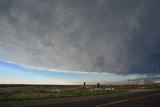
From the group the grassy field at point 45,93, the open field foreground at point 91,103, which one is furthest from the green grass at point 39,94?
the open field foreground at point 91,103

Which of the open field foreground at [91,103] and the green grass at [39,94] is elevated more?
the green grass at [39,94]

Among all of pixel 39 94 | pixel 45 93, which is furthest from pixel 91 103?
pixel 45 93

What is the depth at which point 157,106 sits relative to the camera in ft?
66.9

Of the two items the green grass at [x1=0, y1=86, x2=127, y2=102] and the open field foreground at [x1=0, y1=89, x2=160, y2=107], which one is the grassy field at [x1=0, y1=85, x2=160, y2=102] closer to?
the green grass at [x1=0, y1=86, x2=127, y2=102]

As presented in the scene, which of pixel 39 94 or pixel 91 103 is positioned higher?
pixel 39 94

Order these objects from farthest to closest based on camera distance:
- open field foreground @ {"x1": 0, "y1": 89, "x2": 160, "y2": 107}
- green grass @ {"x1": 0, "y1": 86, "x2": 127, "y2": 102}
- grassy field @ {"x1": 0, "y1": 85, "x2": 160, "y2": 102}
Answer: grassy field @ {"x1": 0, "y1": 85, "x2": 160, "y2": 102} → green grass @ {"x1": 0, "y1": 86, "x2": 127, "y2": 102} → open field foreground @ {"x1": 0, "y1": 89, "x2": 160, "y2": 107}

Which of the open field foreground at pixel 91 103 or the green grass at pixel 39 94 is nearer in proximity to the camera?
the open field foreground at pixel 91 103

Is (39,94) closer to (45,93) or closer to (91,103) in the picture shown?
(45,93)

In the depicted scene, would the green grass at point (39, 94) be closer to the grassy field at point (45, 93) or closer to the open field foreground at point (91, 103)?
the grassy field at point (45, 93)

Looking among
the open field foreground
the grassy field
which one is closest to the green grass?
the grassy field

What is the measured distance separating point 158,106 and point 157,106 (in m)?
0.09

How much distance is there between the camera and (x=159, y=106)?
803 inches

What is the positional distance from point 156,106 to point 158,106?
0.17 m

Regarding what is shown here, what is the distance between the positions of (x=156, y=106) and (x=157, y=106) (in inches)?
3.3
